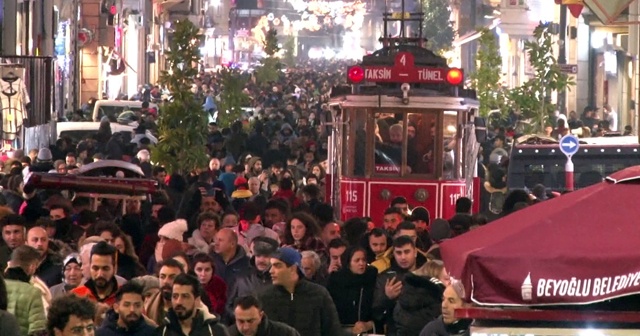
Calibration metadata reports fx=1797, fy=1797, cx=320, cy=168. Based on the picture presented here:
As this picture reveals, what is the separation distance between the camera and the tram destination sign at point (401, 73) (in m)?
23.0

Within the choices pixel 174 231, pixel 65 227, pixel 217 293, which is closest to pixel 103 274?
pixel 217 293

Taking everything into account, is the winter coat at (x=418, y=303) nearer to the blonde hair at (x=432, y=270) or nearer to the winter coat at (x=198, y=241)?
the blonde hair at (x=432, y=270)

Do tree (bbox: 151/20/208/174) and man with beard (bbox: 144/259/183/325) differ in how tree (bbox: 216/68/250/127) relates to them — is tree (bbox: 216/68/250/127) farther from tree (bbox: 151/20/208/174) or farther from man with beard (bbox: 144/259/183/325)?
man with beard (bbox: 144/259/183/325)

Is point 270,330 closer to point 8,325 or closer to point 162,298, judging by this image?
point 162,298

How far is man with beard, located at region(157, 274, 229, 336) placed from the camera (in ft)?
34.4

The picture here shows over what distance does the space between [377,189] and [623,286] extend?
15.2 metres

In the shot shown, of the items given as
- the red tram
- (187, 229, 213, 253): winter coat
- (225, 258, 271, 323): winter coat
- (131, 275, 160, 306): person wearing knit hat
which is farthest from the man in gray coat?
the red tram

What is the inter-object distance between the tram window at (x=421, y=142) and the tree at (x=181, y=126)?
20.2ft

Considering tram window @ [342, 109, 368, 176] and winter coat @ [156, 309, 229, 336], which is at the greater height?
tram window @ [342, 109, 368, 176]

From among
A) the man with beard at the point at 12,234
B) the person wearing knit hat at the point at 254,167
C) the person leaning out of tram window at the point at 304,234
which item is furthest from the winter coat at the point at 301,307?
the person wearing knit hat at the point at 254,167

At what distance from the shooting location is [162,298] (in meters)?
11.4

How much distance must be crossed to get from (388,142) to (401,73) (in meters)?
0.90

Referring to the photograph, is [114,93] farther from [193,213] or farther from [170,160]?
[193,213]

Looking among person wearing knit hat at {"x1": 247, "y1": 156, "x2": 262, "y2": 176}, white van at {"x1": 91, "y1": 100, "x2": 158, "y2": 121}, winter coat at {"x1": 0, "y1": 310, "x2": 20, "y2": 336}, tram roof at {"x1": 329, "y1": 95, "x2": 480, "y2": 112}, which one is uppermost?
white van at {"x1": 91, "y1": 100, "x2": 158, "y2": 121}
